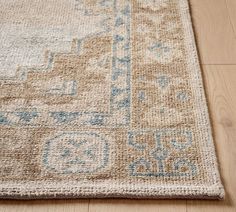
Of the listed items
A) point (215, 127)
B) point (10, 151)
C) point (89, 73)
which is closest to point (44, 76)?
point (89, 73)

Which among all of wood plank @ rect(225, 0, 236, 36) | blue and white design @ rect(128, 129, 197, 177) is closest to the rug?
blue and white design @ rect(128, 129, 197, 177)

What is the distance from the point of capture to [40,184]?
710 mm

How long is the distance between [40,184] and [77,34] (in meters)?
0.48

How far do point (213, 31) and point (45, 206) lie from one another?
70 centimetres

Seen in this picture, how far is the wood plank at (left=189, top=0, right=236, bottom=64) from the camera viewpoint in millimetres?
959

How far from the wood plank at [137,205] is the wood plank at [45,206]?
2 cm

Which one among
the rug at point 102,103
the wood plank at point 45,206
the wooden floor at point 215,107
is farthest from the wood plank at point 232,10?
the wood plank at point 45,206

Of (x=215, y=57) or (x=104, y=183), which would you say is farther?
(x=215, y=57)

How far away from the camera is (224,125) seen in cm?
82

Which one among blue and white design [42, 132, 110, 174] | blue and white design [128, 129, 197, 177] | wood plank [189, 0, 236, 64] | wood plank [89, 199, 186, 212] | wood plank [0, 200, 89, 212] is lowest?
wood plank [0, 200, 89, 212]

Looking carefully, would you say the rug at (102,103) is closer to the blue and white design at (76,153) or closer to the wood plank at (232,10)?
the blue and white design at (76,153)

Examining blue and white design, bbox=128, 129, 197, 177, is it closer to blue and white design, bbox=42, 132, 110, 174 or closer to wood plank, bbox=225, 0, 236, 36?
blue and white design, bbox=42, 132, 110, 174

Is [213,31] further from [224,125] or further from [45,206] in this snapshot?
[45,206]

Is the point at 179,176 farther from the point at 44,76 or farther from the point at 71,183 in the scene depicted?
the point at 44,76
